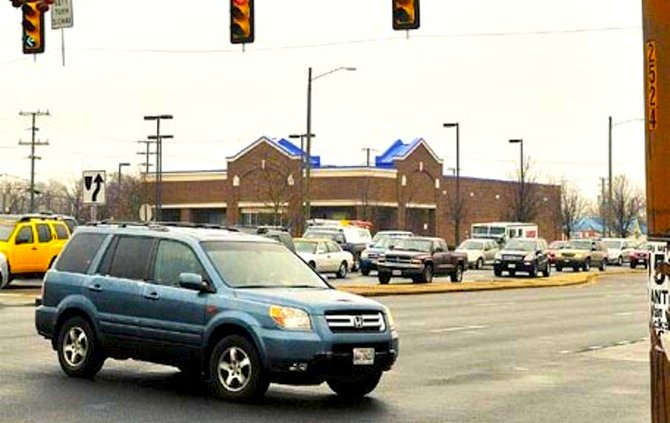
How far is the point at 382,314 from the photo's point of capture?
11430mm

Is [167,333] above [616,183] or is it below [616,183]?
below

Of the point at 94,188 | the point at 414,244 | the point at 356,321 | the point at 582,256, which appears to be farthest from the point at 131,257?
the point at 582,256

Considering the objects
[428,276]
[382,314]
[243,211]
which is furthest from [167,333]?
[243,211]

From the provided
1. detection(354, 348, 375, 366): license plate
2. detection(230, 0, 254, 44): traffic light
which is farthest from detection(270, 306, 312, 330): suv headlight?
detection(230, 0, 254, 44): traffic light

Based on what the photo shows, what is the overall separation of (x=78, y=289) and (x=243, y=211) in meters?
78.3

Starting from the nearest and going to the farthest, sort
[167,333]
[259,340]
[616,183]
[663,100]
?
[663,100] → [259,340] → [167,333] → [616,183]

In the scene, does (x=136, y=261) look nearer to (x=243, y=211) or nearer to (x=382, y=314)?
(x=382, y=314)

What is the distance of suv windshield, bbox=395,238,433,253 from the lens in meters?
40.2

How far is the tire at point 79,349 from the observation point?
12523 millimetres

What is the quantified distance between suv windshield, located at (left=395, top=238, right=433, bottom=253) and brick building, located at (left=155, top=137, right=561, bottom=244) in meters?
40.5

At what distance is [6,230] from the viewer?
3278 centimetres

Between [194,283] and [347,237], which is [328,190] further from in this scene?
[194,283]

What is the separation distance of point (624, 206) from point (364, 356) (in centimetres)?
10005

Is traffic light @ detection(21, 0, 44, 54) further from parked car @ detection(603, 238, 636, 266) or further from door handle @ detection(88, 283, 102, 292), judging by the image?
parked car @ detection(603, 238, 636, 266)
